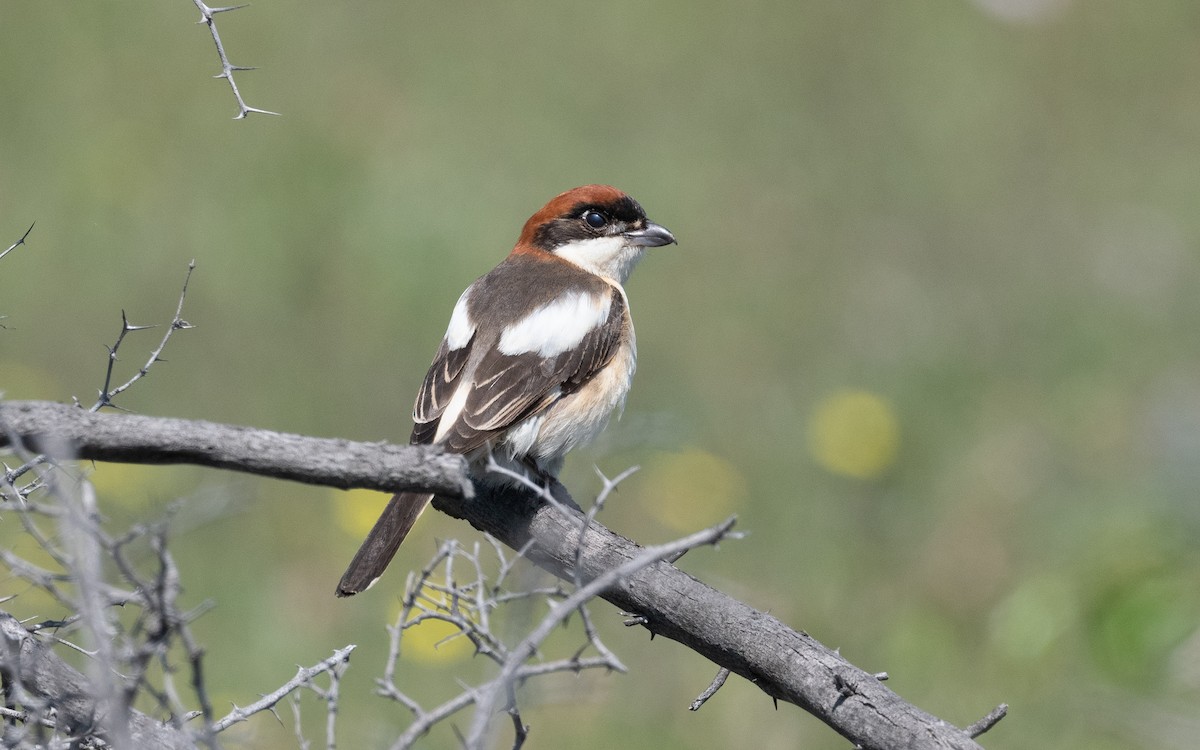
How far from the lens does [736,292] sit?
8727 millimetres

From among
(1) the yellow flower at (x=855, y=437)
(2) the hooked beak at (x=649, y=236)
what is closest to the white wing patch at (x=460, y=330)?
(2) the hooked beak at (x=649, y=236)

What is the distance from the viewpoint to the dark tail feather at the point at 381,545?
3.65 m

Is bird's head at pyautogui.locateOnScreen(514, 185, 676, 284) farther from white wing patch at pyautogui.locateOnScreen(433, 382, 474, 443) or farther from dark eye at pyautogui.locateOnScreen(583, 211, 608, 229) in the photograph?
white wing patch at pyautogui.locateOnScreen(433, 382, 474, 443)

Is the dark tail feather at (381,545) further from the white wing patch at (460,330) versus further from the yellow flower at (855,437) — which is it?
the yellow flower at (855,437)

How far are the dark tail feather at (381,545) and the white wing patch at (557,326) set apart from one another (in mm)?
820

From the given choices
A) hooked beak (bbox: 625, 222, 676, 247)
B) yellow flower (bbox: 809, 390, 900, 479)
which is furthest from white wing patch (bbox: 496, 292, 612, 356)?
yellow flower (bbox: 809, 390, 900, 479)

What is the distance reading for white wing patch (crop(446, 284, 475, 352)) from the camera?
15.1 feet

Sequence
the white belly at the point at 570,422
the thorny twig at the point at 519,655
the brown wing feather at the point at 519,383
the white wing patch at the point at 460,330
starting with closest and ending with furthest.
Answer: the thorny twig at the point at 519,655 → the brown wing feather at the point at 519,383 → the white belly at the point at 570,422 → the white wing patch at the point at 460,330

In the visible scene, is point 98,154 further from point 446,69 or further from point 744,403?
point 744,403

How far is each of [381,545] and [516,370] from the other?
3.01ft

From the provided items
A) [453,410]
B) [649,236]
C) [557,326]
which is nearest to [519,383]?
[453,410]

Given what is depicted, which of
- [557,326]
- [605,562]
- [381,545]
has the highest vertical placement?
[557,326]

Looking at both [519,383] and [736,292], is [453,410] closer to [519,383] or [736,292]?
[519,383]

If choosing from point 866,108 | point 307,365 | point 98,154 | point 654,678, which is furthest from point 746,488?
point 98,154
